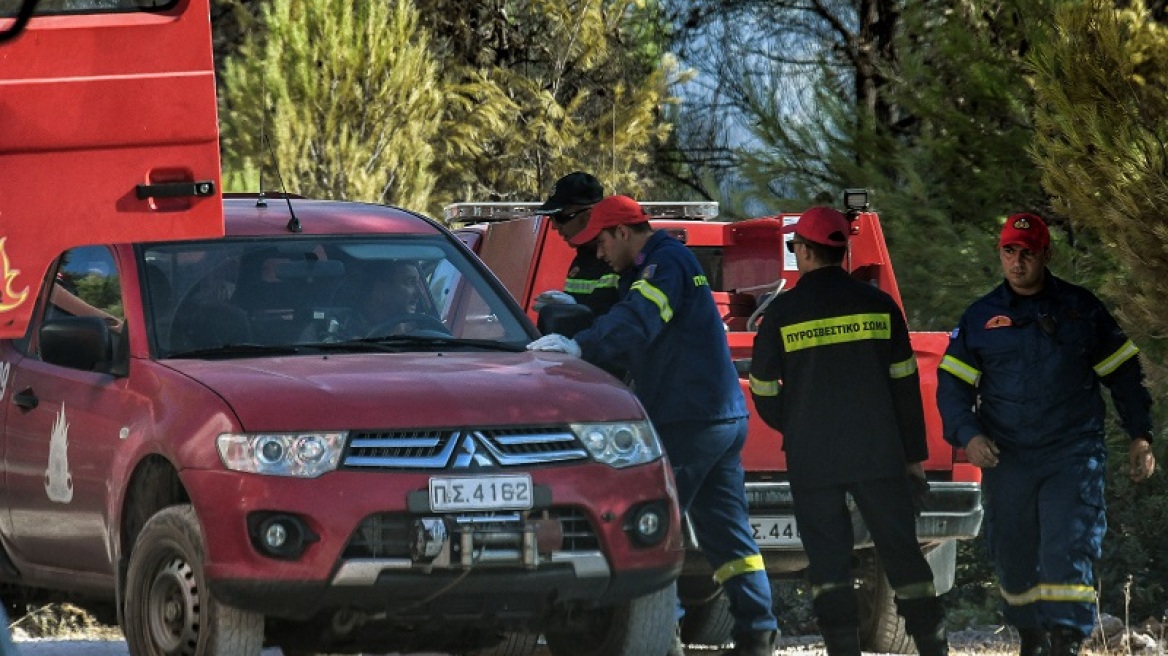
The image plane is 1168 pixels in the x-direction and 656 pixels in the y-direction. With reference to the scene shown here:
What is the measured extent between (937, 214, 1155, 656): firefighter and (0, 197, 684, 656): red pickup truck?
154 cm

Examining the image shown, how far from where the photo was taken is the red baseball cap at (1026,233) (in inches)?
325

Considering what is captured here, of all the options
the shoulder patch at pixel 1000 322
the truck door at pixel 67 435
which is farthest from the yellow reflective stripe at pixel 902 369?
the truck door at pixel 67 435

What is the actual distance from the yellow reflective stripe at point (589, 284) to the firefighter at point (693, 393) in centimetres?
57

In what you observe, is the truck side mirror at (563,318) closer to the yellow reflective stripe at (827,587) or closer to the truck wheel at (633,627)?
the truck wheel at (633,627)

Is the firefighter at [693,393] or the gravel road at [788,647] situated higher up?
the firefighter at [693,393]

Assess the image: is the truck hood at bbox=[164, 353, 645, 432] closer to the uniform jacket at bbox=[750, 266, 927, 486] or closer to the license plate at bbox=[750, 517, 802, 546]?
the uniform jacket at bbox=[750, 266, 927, 486]

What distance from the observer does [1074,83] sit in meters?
10.0

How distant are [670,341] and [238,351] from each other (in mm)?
1740

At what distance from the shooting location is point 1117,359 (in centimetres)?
820

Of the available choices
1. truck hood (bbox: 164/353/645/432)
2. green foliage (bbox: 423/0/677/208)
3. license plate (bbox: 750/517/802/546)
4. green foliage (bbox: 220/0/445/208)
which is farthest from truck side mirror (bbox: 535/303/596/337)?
green foliage (bbox: 423/0/677/208)

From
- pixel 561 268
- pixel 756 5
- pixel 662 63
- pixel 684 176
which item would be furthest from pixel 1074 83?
pixel 684 176

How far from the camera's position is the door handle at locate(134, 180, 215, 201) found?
6.24 m

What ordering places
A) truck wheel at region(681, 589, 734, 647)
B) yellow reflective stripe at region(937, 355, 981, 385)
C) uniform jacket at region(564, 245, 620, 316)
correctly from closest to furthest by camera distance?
yellow reflective stripe at region(937, 355, 981, 385), uniform jacket at region(564, 245, 620, 316), truck wheel at region(681, 589, 734, 647)

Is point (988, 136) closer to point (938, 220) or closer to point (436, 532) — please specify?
point (938, 220)
